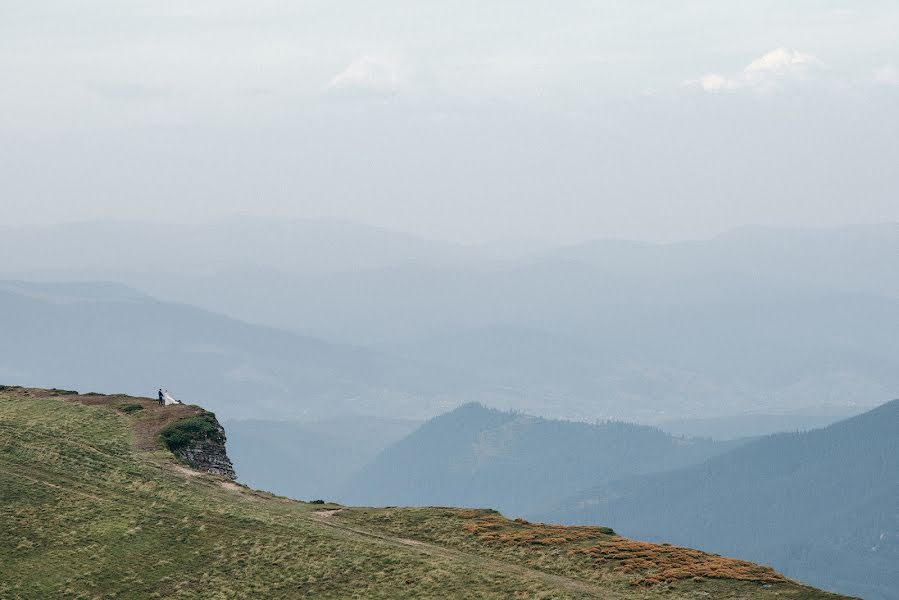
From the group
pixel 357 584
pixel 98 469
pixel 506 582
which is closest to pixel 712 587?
pixel 506 582

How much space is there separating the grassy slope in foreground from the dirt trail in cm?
14

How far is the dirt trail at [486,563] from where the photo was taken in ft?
221

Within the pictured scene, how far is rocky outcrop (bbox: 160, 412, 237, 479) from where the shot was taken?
97812 mm

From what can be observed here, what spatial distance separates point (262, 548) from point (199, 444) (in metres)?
26.6

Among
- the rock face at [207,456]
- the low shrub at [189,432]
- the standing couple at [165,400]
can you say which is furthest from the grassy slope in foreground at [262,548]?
the standing couple at [165,400]

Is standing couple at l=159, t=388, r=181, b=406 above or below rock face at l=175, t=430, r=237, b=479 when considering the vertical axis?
above

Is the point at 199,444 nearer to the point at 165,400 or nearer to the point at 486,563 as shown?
the point at 165,400

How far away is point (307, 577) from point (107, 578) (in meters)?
12.0

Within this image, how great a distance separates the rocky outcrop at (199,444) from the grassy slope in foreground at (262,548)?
4.48 meters

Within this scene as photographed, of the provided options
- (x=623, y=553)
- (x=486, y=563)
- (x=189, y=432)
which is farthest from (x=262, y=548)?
(x=189, y=432)

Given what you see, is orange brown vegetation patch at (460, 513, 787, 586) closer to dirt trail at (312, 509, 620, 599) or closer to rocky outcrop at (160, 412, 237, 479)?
dirt trail at (312, 509, 620, 599)

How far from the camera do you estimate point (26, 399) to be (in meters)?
112

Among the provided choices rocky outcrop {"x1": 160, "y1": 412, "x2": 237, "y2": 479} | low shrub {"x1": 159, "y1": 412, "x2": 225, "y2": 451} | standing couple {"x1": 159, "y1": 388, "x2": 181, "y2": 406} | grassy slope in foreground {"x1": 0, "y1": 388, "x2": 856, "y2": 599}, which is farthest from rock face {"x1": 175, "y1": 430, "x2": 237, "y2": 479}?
standing couple {"x1": 159, "y1": 388, "x2": 181, "y2": 406}

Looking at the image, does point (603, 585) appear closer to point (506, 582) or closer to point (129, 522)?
point (506, 582)
